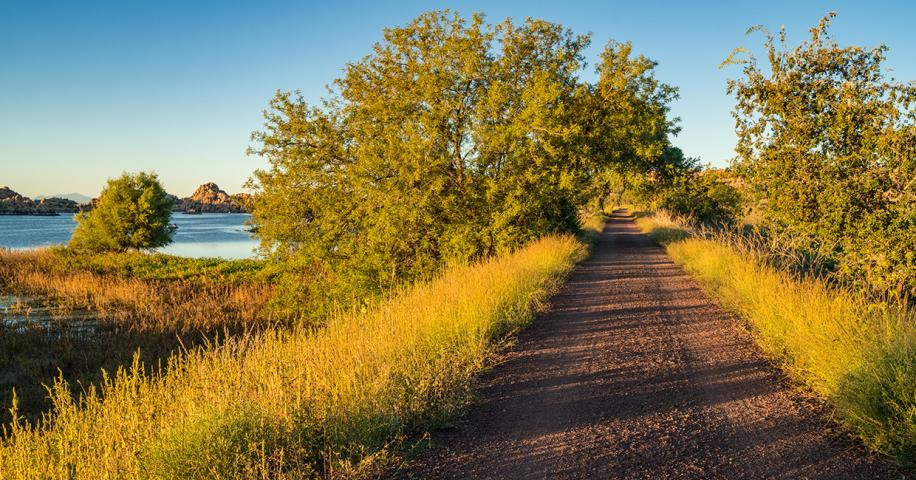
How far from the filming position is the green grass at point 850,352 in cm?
438

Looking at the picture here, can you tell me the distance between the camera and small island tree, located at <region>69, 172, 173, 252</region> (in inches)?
1491

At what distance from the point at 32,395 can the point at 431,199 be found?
1084cm

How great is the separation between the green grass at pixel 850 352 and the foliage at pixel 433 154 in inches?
353

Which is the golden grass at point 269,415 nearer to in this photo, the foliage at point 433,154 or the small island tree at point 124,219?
the foliage at point 433,154

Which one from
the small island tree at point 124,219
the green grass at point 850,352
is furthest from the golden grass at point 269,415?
the small island tree at point 124,219

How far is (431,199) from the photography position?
53.7 feet

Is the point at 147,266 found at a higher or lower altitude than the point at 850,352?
lower

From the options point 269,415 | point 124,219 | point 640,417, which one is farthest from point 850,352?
point 124,219

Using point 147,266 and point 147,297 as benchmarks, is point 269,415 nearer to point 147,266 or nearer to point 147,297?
point 147,297

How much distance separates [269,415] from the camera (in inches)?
163

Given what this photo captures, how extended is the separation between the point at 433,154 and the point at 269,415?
1343 cm

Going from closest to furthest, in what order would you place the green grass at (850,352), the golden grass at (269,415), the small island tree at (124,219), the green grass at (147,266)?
the golden grass at (269,415) < the green grass at (850,352) < the green grass at (147,266) < the small island tree at (124,219)

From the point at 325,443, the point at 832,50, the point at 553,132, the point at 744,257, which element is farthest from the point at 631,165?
the point at 325,443

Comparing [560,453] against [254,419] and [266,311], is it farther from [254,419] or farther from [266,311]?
[266,311]
